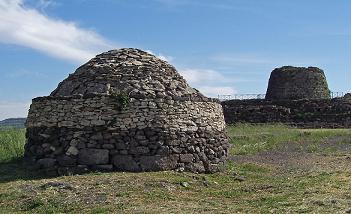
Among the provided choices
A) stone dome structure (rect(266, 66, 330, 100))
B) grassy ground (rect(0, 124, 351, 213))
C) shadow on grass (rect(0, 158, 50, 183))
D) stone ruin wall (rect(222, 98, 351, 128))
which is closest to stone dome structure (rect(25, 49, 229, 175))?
shadow on grass (rect(0, 158, 50, 183))

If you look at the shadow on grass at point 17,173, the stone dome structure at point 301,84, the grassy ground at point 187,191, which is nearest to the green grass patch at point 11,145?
the grassy ground at point 187,191

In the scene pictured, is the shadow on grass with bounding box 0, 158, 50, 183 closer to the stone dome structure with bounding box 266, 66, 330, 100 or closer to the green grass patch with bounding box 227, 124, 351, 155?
the green grass patch with bounding box 227, 124, 351, 155

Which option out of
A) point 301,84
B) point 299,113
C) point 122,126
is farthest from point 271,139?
point 301,84

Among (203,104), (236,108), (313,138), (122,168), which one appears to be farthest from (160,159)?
(236,108)

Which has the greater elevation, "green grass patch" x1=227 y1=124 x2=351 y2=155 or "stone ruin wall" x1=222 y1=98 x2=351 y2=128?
"stone ruin wall" x1=222 y1=98 x2=351 y2=128

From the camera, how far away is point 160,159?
438 inches

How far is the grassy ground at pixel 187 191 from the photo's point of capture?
8.18 m

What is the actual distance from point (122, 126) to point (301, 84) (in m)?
25.0

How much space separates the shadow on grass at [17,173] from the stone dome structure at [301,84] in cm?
2467

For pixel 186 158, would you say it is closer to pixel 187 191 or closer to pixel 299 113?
pixel 187 191

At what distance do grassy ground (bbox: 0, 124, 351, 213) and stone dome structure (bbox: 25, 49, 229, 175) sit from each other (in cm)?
53

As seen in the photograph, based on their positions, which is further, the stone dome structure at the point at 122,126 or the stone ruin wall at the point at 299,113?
the stone ruin wall at the point at 299,113

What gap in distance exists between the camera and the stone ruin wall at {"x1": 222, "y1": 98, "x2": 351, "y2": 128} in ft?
95.8

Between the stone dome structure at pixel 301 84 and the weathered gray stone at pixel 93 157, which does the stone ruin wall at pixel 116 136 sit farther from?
the stone dome structure at pixel 301 84
